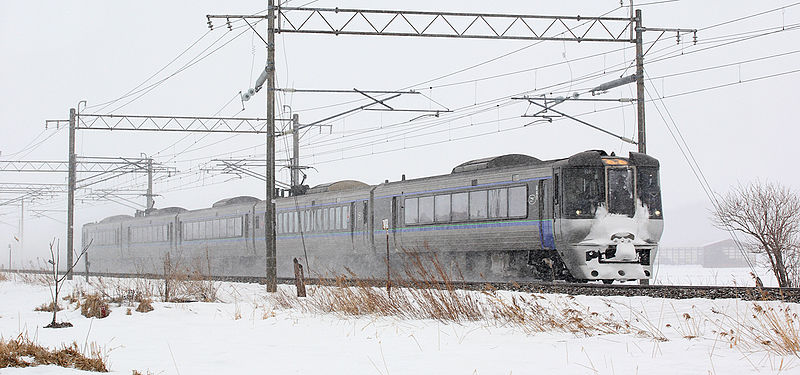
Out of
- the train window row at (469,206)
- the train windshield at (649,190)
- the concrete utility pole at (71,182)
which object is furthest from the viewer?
the concrete utility pole at (71,182)

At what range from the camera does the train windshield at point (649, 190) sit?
18.4 metres

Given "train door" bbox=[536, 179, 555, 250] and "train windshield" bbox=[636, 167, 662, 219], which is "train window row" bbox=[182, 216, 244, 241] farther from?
"train windshield" bbox=[636, 167, 662, 219]

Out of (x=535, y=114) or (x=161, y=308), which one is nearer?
(x=161, y=308)

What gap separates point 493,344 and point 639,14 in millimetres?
14878

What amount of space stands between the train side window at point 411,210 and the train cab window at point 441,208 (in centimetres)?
91

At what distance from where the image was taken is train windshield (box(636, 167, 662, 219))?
18.4m

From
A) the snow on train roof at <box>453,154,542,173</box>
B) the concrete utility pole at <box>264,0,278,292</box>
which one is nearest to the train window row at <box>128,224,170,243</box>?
the concrete utility pole at <box>264,0,278,292</box>

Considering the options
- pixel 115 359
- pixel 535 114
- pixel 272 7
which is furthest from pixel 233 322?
pixel 535 114

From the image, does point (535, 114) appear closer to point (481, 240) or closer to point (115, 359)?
point (481, 240)

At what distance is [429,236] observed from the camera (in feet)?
72.3

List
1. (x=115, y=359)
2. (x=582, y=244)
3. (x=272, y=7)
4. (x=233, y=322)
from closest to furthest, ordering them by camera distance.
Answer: (x=115, y=359), (x=233, y=322), (x=582, y=244), (x=272, y=7)

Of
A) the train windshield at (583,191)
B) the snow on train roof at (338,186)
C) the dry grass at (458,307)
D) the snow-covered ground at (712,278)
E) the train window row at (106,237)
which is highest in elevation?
the snow on train roof at (338,186)

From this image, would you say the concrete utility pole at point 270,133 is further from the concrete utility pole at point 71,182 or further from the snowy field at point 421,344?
the concrete utility pole at point 71,182

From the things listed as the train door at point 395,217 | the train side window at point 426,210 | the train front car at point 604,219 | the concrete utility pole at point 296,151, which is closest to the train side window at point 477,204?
the train side window at point 426,210
